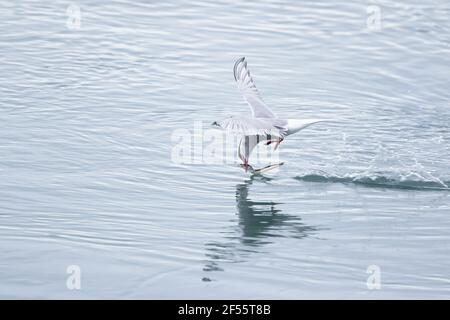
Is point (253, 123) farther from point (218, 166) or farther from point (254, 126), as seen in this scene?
point (218, 166)

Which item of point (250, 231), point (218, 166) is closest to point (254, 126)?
point (250, 231)

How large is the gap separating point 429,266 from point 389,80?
6495 mm

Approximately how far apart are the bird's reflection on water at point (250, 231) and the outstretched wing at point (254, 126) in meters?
0.84

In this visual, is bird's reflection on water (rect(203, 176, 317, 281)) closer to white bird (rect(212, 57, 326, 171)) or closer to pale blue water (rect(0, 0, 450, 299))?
pale blue water (rect(0, 0, 450, 299))

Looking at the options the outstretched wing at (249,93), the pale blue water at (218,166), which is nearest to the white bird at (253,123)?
the outstretched wing at (249,93)

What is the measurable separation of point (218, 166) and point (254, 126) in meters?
1.57

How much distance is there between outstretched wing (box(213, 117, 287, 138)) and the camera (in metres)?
11.2

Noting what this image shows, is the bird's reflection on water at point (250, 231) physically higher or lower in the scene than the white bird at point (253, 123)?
lower

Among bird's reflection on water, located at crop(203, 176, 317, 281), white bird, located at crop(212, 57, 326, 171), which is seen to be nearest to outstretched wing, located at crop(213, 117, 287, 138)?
white bird, located at crop(212, 57, 326, 171)

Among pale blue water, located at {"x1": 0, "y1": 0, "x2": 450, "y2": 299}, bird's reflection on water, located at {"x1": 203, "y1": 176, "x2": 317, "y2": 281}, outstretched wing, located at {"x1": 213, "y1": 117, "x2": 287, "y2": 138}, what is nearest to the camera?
pale blue water, located at {"x1": 0, "y1": 0, "x2": 450, "y2": 299}

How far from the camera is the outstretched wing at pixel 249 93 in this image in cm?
1177

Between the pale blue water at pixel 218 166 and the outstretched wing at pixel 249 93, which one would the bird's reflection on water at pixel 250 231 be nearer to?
the pale blue water at pixel 218 166

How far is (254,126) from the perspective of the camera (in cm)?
1131
